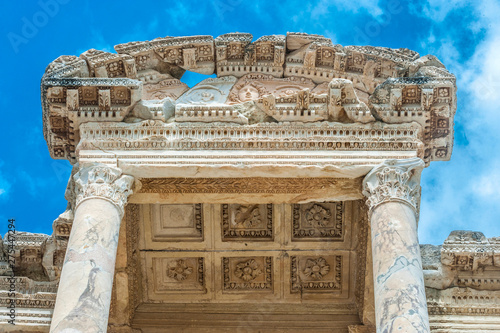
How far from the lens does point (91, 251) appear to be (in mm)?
11430

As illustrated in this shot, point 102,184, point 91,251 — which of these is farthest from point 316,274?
point 91,251

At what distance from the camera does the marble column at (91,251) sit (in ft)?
34.9

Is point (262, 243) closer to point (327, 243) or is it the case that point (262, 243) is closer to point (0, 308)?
point (327, 243)

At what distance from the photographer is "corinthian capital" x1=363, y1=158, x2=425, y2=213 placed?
1238 cm

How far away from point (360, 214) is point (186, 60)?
4.43 meters

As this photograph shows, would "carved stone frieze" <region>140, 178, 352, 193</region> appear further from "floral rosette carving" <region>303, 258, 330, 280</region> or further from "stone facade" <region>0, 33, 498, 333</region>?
"floral rosette carving" <region>303, 258, 330, 280</region>

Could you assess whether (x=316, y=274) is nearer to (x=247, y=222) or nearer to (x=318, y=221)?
(x=318, y=221)

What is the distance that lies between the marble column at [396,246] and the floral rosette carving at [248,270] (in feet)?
12.0

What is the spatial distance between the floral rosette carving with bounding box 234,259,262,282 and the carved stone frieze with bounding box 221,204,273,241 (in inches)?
21.0

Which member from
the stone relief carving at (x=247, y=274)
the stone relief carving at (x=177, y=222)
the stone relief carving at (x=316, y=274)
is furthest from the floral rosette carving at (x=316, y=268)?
the stone relief carving at (x=177, y=222)

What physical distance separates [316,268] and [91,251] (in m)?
5.50

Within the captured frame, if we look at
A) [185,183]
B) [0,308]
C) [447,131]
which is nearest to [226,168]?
[185,183]

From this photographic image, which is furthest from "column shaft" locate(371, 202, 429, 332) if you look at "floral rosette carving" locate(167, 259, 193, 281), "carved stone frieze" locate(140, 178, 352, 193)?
"floral rosette carving" locate(167, 259, 193, 281)

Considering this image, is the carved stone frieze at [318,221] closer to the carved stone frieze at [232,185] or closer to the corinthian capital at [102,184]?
the carved stone frieze at [232,185]
